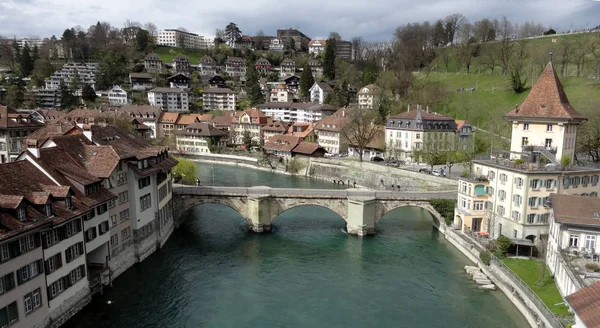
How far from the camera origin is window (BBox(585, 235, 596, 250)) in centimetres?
2727

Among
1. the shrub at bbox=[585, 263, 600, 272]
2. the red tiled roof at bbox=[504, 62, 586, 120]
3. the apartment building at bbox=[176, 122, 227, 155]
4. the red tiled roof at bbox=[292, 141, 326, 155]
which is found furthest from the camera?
the apartment building at bbox=[176, 122, 227, 155]

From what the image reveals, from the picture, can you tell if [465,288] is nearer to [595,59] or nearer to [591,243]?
[591,243]

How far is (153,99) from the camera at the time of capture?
395 ft

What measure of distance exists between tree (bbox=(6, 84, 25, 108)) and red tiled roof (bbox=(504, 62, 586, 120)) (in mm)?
104701

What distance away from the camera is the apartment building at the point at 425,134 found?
68.1 m

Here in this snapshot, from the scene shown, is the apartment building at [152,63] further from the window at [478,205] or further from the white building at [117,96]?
the window at [478,205]

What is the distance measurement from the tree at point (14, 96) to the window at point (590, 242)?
111416 millimetres

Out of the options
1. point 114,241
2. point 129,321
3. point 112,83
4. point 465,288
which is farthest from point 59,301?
point 112,83

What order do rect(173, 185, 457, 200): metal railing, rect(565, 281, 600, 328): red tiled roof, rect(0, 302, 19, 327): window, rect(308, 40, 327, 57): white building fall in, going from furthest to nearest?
1. rect(308, 40, 327, 57): white building
2. rect(173, 185, 457, 200): metal railing
3. rect(0, 302, 19, 327): window
4. rect(565, 281, 600, 328): red tiled roof

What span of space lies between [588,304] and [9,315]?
82.7 ft

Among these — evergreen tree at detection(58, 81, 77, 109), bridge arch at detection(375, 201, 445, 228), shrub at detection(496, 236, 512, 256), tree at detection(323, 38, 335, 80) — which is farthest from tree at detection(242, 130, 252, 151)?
shrub at detection(496, 236, 512, 256)

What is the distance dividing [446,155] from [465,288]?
112ft

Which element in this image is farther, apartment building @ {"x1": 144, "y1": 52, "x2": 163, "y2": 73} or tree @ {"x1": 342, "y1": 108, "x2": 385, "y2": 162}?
apartment building @ {"x1": 144, "y1": 52, "x2": 163, "y2": 73}

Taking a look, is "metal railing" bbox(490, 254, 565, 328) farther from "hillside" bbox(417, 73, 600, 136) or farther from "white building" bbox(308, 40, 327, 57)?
"white building" bbox(308, 40, 327, 57)
